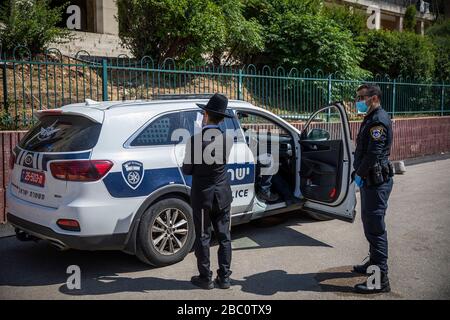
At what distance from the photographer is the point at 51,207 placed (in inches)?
169

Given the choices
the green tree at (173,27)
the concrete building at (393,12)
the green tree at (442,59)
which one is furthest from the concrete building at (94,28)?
the concrete building at (393,12)

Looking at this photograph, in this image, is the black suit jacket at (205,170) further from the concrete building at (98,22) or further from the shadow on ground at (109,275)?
the concrete building at (98,22)

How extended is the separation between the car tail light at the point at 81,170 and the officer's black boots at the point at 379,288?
2470 mm

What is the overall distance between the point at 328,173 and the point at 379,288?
1.88 metres

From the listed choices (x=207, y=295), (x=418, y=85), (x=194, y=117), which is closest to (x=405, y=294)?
(x=207, y=295)

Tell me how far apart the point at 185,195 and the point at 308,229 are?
210 cm

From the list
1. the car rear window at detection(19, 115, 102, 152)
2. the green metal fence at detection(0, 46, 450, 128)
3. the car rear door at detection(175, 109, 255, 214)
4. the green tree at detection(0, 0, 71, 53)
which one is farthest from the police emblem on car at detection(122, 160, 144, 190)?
the green tree at detection(0, 0, 71, 53)

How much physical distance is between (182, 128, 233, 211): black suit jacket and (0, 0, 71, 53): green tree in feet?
24.3

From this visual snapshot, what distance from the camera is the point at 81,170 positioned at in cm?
418

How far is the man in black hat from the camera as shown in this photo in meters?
4.11

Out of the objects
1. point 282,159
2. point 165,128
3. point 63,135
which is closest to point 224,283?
point 165,128

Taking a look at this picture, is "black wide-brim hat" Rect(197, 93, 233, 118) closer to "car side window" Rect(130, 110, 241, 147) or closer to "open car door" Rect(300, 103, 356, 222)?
"car side window" Rect(130, 110, 241, 147)

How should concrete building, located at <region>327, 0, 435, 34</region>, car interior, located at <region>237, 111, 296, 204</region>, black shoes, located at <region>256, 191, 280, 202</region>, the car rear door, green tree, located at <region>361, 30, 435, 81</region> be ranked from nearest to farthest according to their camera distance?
the car rear door
black shoes, located at <region>256, 191, 280, 202</region>
car interior, located at <region>237, 111, 296, 204</region>
green tree, located at <region>361, 30, 435, 81</region>
concrete building, located at <region>327, 0, 435, 34</region>

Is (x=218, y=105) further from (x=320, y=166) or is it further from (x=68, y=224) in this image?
(x=320, y=166)
